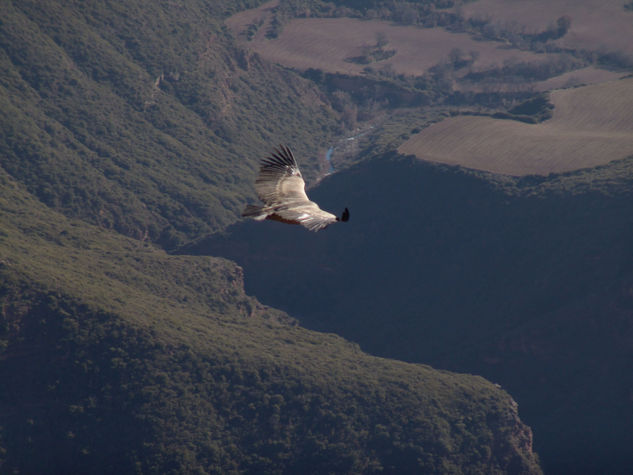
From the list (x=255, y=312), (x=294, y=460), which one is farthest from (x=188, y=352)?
(x=255, y=312)

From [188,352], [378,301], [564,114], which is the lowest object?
[378,301]

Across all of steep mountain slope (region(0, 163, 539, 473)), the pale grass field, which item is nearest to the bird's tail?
steep mountain slope (region(0, 163, 539, 473))

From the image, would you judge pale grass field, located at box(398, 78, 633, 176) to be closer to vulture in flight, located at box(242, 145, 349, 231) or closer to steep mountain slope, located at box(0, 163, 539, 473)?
steep mountain slope, located at box(0, 163, 539, 473)

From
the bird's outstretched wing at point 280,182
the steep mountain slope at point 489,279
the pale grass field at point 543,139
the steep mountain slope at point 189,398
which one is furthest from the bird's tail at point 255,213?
the pale grass field at point 543,139

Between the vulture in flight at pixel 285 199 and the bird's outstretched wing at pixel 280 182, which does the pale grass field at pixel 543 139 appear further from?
the vulture in flight at pixel 285 199

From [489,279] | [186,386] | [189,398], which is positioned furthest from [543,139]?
[189,398]

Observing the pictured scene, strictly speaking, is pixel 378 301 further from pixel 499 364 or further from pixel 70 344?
pixel 70 344

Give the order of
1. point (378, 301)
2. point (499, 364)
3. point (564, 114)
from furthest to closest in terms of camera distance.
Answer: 1. point (564, 114)
2. point (378, 301)
3. point (499, 364)
